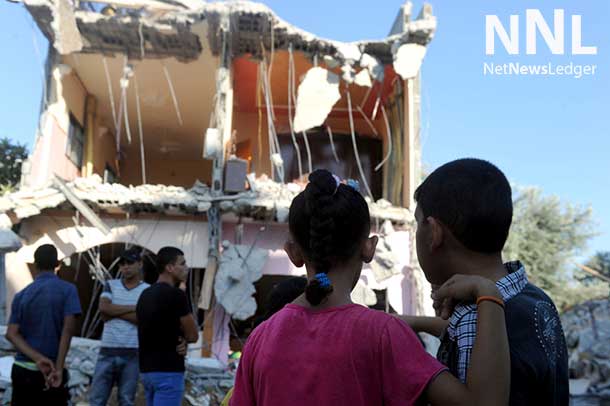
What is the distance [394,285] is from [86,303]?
8572mm

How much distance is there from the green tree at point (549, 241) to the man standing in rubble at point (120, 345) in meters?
18.0

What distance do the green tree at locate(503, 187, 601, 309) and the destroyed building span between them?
36.5ft

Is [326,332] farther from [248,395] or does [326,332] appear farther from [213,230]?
[213,230]

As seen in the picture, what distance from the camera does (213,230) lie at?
1014cm

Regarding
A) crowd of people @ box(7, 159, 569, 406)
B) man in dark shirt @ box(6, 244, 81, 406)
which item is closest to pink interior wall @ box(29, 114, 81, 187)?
man in dark shirt @ box(6, 244, 81, 406)

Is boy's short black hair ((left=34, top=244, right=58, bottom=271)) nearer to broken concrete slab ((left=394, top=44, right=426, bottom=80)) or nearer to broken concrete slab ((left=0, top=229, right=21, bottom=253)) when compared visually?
broken concrete slab ((left=0, top=229, right=21, bottom=253))

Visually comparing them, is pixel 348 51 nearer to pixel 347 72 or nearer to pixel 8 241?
pixel 347 72

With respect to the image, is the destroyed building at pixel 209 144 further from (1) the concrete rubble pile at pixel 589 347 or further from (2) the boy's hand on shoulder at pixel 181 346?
(2) the boy's hand on shoulder at pixel 181 346

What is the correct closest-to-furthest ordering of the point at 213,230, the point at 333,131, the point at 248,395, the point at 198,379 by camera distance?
1. the point at 248,395
2. the point at 198,379
3. the point at 213,230
4. the point at 333,131

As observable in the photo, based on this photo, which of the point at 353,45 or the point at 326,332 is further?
the point at 353,45

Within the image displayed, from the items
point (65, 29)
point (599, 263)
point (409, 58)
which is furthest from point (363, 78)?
point (599, 263)

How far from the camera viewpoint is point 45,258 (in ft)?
13.6

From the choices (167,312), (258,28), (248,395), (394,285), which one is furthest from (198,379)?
(248,395)

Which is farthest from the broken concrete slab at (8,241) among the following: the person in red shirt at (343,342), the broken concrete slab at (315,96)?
the person in red shirt at (343,342)
